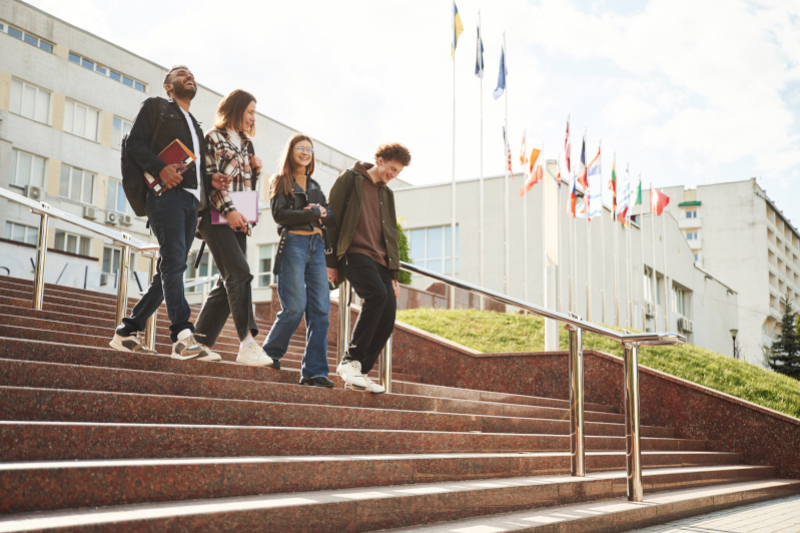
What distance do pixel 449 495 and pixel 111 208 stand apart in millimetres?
31252

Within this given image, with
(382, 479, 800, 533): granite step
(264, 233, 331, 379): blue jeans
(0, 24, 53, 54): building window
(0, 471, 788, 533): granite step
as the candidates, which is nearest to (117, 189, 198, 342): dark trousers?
(264, 233, 331, 379): blue jeans

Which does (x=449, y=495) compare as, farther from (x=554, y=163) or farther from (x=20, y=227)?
(x=20, y=227)

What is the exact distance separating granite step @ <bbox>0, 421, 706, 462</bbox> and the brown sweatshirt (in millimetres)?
1356

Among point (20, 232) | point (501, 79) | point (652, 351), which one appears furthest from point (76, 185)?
point (652, 351)

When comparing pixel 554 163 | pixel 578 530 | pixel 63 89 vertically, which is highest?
pixel 63 89

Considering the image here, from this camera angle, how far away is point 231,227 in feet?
15.1

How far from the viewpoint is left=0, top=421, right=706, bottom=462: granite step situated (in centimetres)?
276

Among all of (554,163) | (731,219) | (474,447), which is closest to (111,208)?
(554,163)

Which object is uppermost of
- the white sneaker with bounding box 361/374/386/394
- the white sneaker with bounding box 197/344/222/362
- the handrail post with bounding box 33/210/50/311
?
the handrail post with bounding box 33/210/50/311

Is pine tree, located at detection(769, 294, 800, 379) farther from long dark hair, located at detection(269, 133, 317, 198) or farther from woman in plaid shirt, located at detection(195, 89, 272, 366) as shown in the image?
woman in plaid shirt, located at detection(195, 89, 272, 366)

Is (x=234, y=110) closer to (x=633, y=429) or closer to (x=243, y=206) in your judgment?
(x=243, y=206)

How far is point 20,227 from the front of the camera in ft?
91.6

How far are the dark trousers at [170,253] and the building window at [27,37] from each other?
29350 mm

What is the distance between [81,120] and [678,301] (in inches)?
1347
